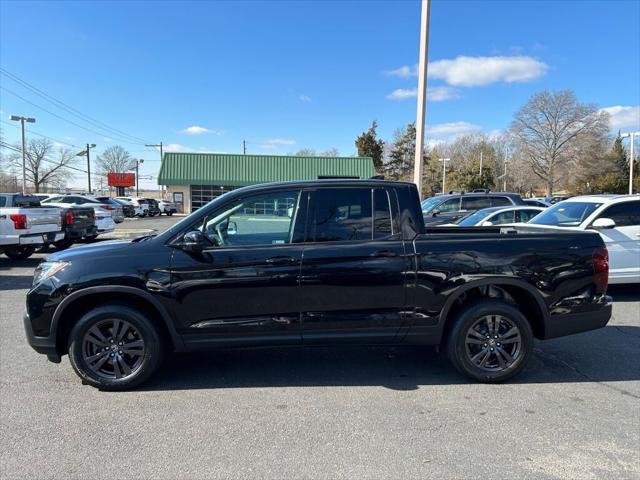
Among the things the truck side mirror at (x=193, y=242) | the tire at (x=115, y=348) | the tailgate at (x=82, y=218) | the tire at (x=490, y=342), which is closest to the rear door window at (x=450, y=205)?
the tailgate at (x=82, y=218)

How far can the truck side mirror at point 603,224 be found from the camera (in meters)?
7.30

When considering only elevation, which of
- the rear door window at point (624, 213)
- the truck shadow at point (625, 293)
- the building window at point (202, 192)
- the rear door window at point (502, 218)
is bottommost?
the truck shadow at point (625, 293)

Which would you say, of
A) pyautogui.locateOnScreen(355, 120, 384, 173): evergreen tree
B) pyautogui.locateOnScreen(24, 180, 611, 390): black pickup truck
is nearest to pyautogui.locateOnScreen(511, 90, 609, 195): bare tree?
pyautogui.locateOnScreen(355, 120, 384, 173): evergreen tree

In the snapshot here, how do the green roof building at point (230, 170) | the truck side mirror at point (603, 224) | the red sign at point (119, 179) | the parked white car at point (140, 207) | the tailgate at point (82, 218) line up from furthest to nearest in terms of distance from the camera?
the red sign at point (119, 179) < the green roof building at point (230, 170) < the parked white car at point (140, 207) < the tailgate at point (82, 218) < the truck side mirror at point (603, 224)

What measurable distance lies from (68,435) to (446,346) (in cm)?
322

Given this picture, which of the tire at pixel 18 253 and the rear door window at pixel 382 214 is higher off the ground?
the rear door window at pixel 382 214

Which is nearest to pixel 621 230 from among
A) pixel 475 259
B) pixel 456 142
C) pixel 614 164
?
pixel 475 259

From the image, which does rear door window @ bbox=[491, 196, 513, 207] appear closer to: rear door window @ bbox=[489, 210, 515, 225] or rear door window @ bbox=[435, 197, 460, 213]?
rear door window @ bbox=[435, 197, 460, 213]

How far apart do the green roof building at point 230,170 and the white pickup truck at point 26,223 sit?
97.2ft

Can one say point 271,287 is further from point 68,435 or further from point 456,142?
point 456,142

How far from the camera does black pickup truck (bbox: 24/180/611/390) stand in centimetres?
398

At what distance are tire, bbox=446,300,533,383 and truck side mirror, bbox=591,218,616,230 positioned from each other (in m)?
4.14

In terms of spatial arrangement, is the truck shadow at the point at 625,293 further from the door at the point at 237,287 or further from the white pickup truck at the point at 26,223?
the white pickup truck at the point at 26,223

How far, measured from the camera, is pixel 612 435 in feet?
11.0
